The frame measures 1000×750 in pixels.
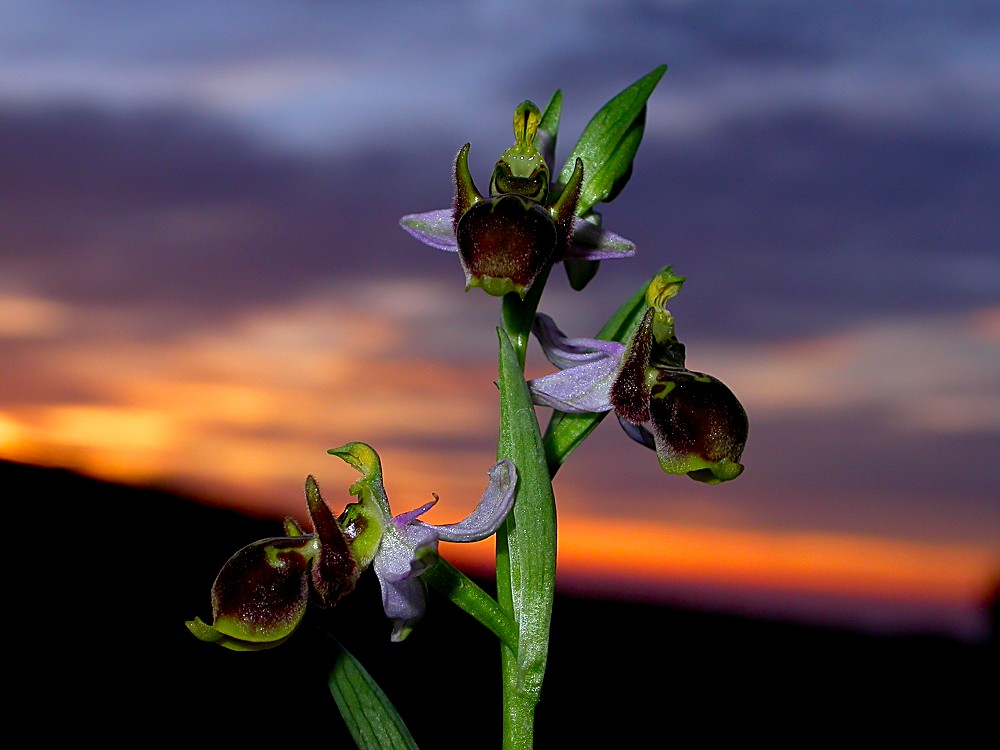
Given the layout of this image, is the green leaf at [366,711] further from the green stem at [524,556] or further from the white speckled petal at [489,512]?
the white speckled petal at [489,512]

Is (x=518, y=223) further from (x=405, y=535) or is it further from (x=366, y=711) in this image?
(x=366, y=711)

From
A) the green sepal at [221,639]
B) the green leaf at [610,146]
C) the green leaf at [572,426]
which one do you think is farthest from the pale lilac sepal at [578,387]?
the green sepal at [221,639]

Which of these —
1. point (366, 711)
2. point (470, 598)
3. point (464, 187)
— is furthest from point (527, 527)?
point (464, 187)

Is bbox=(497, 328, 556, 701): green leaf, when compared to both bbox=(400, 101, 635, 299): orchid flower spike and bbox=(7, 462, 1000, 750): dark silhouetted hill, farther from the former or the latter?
bbox=(7, 462, 1000, 750): dark silhouetted hill

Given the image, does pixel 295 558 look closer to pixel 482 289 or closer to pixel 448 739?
pixel 482 289

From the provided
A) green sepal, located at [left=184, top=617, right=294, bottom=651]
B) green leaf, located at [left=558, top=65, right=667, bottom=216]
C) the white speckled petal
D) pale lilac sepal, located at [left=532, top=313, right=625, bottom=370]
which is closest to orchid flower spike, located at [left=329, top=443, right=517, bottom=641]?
the white speckled petal

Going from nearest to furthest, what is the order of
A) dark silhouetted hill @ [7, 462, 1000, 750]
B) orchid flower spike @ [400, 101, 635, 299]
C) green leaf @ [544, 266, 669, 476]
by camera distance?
orchid flower spike @ [400, 101, 635, 299] < green leaf @ [544, 266, 669, 476] < dark silhouetted hill @ [7, 462, 1000, 750]
